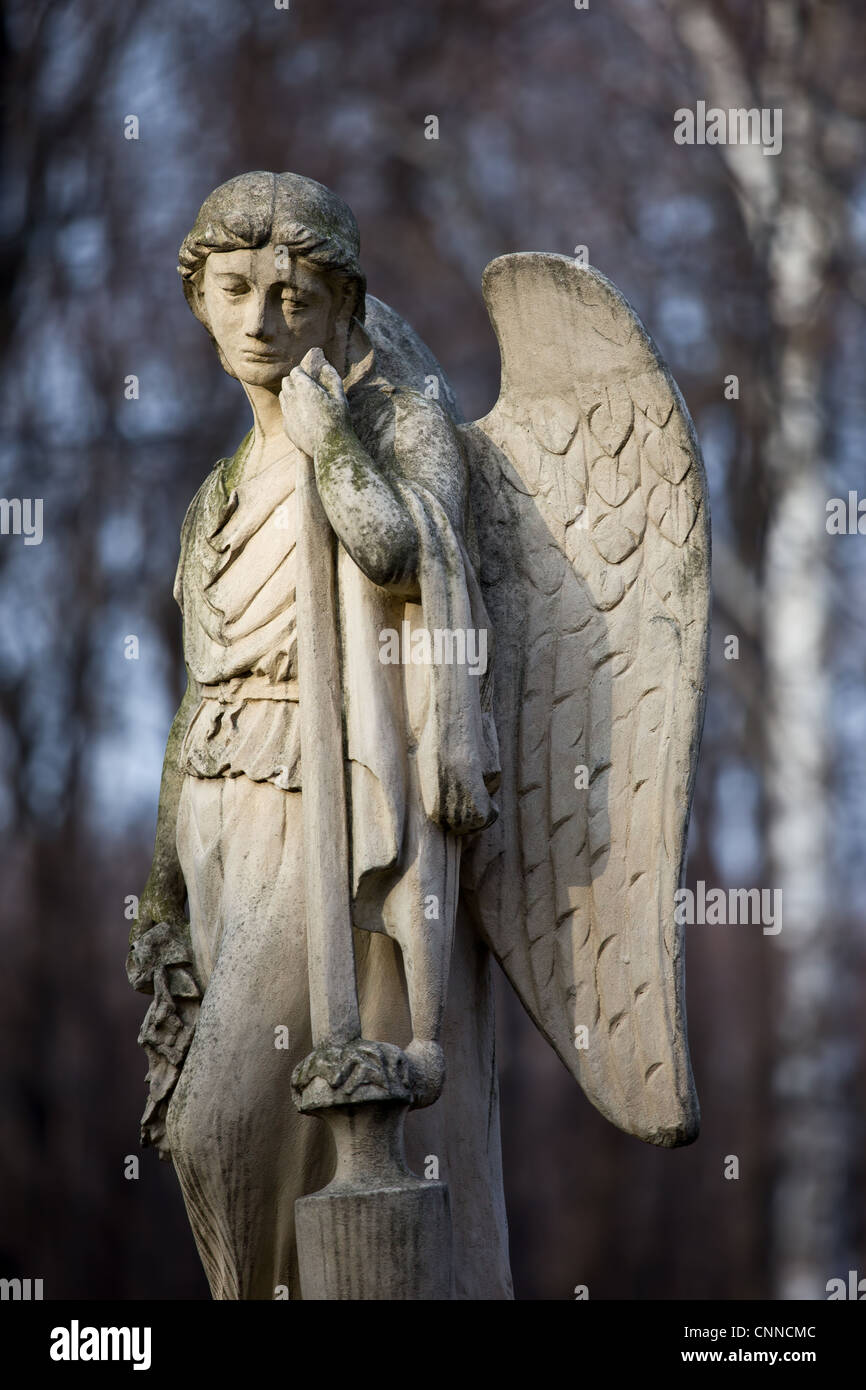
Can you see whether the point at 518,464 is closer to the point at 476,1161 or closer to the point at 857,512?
the point at 476,1161

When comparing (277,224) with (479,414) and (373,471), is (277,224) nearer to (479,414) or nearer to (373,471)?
(373,471)

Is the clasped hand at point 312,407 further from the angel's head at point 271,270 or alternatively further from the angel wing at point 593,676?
the angel wing at point 593,676

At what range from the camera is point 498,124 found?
390 inches

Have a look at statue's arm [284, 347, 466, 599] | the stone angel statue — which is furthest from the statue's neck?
statue's arm [284, 347, 466, 599]

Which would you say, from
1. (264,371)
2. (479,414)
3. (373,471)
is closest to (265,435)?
(264,371)

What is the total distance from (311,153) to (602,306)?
552cm

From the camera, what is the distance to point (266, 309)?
4.71 metres

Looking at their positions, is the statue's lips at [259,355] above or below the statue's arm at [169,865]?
above

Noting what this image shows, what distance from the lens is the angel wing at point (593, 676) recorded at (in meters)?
4.82

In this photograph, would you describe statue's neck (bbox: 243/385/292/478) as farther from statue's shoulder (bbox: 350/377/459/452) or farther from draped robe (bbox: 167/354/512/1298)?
statue's shoulder (bbox: 350/377/459/452)

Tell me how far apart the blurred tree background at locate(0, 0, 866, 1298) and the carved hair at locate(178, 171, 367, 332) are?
4633mm

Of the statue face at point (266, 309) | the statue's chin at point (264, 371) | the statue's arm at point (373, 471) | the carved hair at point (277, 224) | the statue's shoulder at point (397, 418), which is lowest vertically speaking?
the statue's arm at point (373, 471)

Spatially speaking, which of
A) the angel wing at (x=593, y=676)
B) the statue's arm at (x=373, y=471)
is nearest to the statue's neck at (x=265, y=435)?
the statue's arm at (x=373, y=471)

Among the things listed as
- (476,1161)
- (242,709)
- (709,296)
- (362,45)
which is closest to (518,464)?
(242,709)
